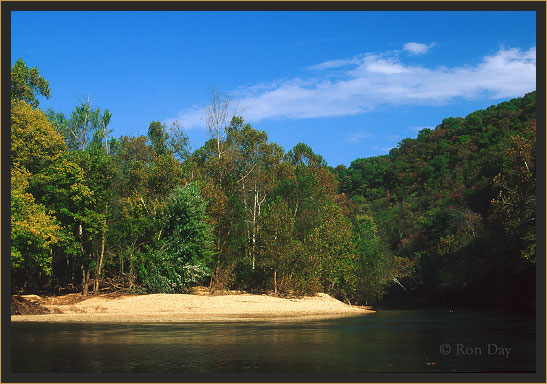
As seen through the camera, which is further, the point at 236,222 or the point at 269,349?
the point at 236,222

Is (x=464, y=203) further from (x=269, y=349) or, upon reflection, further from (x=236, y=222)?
(x=269, y=349)

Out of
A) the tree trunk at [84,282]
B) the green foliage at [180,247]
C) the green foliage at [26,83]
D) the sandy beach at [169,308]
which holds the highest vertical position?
the green foliage at [26,83]

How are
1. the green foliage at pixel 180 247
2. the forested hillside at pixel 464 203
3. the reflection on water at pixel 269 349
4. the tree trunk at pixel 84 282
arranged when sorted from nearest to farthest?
the reflection on water at pixel 269 349
the forested hillside at pixel 464 203
the tree trunk at pixel 84 282
the green foliage at pixel 180 247

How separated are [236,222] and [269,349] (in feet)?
102

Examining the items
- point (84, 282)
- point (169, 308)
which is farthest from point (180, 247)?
point (84, 282)

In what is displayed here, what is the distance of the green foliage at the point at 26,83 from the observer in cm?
4872

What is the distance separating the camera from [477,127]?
77.5 metres

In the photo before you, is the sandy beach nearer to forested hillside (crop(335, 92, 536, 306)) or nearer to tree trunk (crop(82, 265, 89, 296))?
tree trunk (crop(82, 265, 89, 296))

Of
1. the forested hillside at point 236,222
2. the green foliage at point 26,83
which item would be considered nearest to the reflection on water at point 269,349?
the forested hillside at point 236,222

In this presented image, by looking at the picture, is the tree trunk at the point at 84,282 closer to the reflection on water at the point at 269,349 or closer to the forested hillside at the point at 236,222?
the forested hillside at the point at 236,222

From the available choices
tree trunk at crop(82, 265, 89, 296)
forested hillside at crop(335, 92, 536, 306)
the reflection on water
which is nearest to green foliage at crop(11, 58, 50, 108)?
tree trunk at crop(82, 265, 89, 296)

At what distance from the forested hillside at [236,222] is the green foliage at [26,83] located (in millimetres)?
142

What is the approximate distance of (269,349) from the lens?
62.6 ft

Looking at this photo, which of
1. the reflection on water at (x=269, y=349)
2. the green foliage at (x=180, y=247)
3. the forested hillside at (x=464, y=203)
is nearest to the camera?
the reflection on water at (x=269, y=349)
